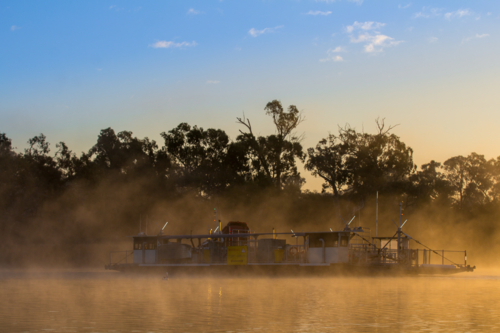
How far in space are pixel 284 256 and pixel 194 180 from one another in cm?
3070

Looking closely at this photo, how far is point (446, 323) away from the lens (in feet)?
48.3

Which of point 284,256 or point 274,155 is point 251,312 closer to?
point 284,256

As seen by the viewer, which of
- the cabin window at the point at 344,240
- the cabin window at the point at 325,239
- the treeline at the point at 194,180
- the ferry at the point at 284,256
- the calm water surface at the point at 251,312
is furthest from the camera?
the treeline at the point at 194,180

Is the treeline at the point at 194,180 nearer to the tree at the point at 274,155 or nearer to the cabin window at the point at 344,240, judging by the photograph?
the tree at the point at 274,155

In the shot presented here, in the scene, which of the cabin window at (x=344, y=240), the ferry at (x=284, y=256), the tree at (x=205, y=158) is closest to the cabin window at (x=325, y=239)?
the ferry at (x=284, y=256)

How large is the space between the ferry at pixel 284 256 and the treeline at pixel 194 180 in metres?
19.3

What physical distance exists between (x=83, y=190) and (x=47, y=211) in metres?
4.94

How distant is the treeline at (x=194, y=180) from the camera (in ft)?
209

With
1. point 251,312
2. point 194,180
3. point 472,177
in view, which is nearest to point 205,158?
point 194,180

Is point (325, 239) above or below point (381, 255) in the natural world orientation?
above

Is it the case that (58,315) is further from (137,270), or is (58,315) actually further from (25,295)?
(137,270)

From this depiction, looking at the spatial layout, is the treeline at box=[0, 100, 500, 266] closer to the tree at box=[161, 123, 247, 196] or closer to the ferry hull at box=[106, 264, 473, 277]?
the tree at box=[161, 123, 247, 196]

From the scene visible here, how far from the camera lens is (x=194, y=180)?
237 ft

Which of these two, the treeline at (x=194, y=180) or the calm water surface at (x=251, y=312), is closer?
the calm water surface at (x=251, y=312)
